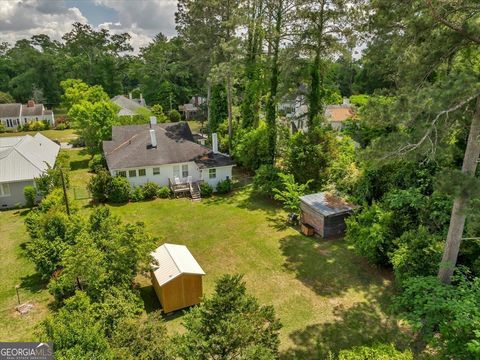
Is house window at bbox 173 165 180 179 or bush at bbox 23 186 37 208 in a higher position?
house window at bbox 173 165 180 179

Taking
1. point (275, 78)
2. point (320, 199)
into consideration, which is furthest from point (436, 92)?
point (275, 78)

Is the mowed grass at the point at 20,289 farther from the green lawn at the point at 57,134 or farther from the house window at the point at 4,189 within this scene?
the green lawn at the point at 57,134

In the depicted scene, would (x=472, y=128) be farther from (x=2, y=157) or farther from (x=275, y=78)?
(x=2, y=157)

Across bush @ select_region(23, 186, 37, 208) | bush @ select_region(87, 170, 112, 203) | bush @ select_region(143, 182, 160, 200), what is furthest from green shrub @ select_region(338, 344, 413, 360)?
bush @ select_region(23, 186, 37, 208)

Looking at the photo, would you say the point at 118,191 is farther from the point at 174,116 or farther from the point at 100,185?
the point at 174,116

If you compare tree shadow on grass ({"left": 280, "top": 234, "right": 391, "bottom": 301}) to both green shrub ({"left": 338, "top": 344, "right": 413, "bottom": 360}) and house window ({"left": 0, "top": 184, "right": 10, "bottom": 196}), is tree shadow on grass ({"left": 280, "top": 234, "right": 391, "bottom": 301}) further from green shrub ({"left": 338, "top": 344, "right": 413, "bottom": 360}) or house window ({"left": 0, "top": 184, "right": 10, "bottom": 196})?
house window ({"left": 0, "top": 184, "right": 10, "bottom": 196})

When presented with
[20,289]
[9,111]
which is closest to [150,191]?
[20,289]
